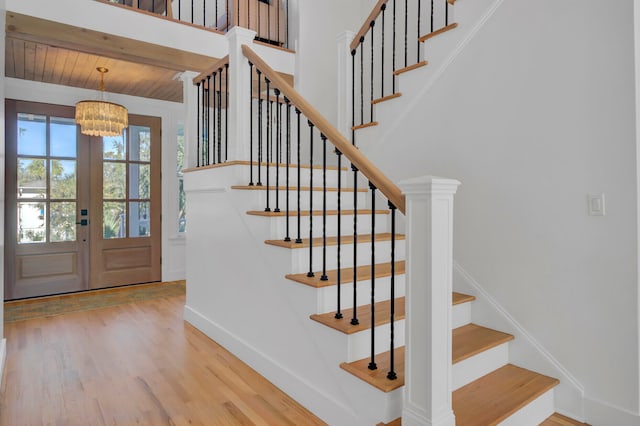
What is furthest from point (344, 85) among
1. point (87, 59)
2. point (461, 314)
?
point (87, 59)

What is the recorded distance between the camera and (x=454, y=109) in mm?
2713

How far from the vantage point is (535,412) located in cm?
203

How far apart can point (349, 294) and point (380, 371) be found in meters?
0.51

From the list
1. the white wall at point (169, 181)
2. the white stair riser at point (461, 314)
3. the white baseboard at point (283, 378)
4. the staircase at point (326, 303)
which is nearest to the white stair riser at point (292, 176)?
the staircase at point (326, 303)

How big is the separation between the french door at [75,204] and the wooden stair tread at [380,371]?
4317 millimetres

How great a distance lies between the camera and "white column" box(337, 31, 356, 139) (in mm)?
3727

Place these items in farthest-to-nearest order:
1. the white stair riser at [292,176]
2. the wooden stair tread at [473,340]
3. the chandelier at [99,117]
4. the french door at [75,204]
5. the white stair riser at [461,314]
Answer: the french door at [75,204], the chandelier at [99,117], the white stair riser at [292,176], the white stair riser at [461,314], the wooden stair tread at [473,340]

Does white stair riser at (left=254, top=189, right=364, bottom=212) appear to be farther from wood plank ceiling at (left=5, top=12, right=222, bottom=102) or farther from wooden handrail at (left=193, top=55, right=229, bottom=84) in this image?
wood plank ceiling at (left=5, top=12, right=222, bottom=102)

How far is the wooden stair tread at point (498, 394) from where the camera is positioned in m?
1.81

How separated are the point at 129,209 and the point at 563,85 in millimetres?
5059

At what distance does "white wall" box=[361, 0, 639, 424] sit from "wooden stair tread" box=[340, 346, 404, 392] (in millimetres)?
936

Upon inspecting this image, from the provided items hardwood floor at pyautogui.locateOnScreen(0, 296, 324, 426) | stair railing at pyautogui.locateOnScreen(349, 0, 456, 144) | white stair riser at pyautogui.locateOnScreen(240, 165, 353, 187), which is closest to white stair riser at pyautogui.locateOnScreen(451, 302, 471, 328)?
hardwood floor at pyautogui.locateOnScreen(0, 296, 324, 426)

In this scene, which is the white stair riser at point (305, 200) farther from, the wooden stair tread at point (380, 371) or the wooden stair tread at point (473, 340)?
the wooden stair tread at point (473, 340)

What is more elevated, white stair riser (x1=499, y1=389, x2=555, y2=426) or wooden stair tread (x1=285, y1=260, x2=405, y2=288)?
wooden stair tread (x1=285, y1=260, x2=405, y2=288)
